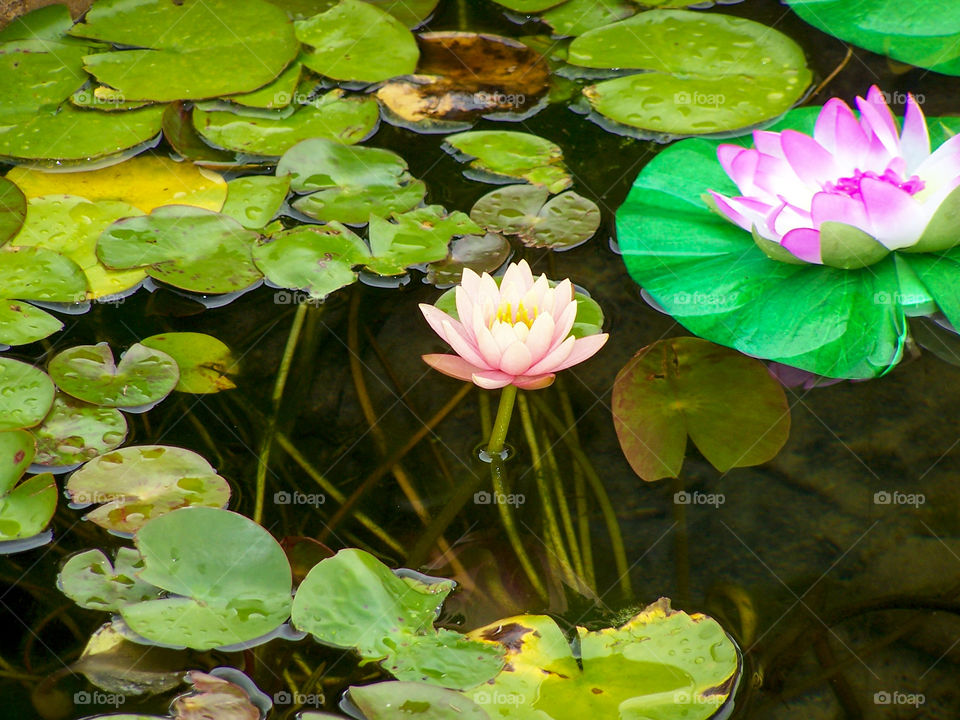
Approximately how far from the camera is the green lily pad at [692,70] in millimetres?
2564

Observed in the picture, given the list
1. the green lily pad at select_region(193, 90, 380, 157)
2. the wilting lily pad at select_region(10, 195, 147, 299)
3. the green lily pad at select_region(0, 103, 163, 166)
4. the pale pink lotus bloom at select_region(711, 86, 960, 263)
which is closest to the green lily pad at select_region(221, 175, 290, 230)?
the green lily pad at select_region(193, 90, 380, 157)

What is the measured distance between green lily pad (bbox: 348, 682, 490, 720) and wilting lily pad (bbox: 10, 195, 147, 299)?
1379 millimetres

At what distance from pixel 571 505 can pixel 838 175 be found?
1145 mm

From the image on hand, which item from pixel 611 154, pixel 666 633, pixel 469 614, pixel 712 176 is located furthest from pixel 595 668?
pixel 611 154

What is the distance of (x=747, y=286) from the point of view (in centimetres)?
212

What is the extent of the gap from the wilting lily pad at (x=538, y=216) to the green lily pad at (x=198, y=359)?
851 mm

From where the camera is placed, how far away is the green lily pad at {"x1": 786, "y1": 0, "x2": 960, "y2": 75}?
262 cm

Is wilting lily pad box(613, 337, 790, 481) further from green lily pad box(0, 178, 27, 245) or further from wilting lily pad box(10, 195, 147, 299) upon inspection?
green lily pad box(0, 178, 27, 245)

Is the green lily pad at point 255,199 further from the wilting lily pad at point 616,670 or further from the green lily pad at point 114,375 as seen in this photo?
the wilting lily pad at point 616,670

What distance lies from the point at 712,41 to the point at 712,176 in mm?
684

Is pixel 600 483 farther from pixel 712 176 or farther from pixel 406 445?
pixel 712 176

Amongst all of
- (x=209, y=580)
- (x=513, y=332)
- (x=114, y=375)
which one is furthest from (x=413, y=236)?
(x=209, y=580)

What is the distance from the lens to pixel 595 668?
1481 mm

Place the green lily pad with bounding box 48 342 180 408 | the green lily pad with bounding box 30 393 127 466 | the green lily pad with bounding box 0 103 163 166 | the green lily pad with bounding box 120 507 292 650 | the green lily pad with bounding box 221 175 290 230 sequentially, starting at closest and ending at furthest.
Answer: the green lily pad with bounding box 120 507 292 650 → the green lily pad with bounding box 30 393 127 466 → the green lily pad with bounding box 48 342 180 408 → the green lily pad with bounding box 221 175 290 230 → the green lily pad with bounding box 0 103 163 166
